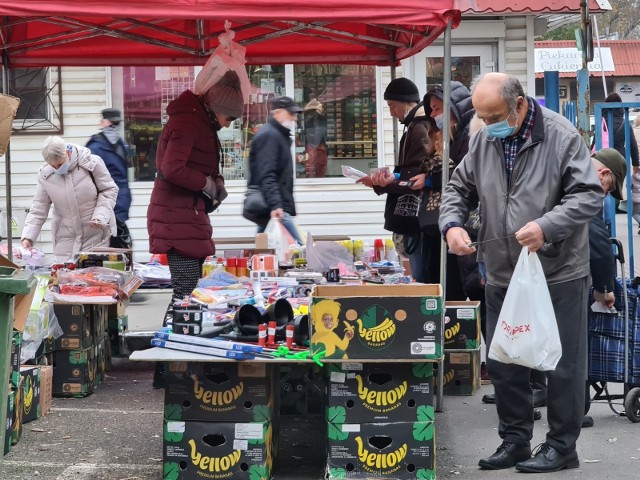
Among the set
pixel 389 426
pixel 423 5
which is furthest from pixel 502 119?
pixel 389 426

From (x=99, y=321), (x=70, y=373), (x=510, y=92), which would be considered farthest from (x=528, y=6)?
(x=510, y=92)

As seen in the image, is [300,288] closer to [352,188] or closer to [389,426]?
[389,426]

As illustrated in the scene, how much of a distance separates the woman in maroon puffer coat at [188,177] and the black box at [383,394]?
7.51 ft

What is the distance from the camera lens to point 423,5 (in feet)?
18.8

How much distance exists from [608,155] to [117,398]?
3.62 meters

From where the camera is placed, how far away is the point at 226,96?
23.3ft

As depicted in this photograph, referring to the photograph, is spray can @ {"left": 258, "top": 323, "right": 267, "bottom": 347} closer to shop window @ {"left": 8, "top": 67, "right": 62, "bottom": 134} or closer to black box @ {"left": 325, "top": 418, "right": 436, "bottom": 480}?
black box @ {"left": 325, "top": 418, "right": 436, "bottom": 480}

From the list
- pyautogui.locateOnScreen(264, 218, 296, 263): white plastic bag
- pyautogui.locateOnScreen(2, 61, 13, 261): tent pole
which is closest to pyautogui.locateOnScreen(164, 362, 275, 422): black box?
pyautogui.locateOnScreen(264, 218, 296, 263): white plastic bag

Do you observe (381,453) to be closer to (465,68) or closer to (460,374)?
(460,374)

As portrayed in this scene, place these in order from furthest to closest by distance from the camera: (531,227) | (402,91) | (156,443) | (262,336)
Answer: (402,91)
(156,443)
(262,336)
(531,227)

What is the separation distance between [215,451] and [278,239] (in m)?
2.98

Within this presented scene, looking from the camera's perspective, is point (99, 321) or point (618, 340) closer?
point (618, 340)

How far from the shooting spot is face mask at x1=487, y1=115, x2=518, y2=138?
5.05 meters

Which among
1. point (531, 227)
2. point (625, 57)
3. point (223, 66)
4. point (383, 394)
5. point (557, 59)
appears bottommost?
point (383, 394)
